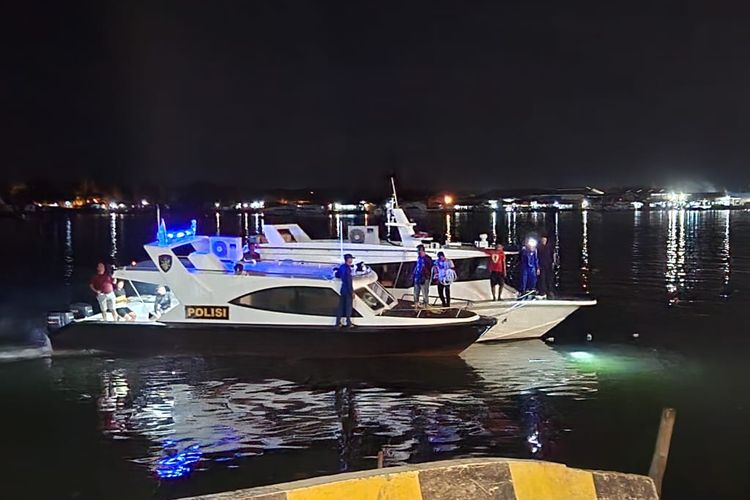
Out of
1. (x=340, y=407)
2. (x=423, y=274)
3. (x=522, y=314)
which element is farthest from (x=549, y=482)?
(x=522, y=314)

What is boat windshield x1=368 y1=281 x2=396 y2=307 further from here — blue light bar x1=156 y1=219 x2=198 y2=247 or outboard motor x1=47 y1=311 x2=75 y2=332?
outboard motor x1=47 y1=311 x2=75 y2=332

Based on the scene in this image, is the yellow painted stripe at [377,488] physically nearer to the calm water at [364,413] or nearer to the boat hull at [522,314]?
the calm water at [364,413]

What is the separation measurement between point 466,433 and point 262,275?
7579mm

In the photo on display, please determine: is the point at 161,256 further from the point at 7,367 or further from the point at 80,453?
the point at 80,453

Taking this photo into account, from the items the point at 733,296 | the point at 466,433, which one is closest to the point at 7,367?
the point at 466,433

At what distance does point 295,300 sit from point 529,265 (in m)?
7.80

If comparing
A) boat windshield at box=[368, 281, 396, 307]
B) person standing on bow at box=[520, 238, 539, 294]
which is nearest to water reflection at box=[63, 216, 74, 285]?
boat windshield at box=[368, 281, 396, 307]

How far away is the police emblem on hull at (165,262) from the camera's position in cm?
1928

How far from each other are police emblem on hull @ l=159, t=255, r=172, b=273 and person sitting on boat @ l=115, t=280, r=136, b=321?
181 cm

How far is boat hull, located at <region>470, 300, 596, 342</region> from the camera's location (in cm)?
2103

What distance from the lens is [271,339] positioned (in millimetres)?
18891

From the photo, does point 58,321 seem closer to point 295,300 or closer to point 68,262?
point 295,300

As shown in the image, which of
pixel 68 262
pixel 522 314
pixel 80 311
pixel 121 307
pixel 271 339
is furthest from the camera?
pixel 68 262

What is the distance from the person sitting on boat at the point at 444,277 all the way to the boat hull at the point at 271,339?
8.17ft
